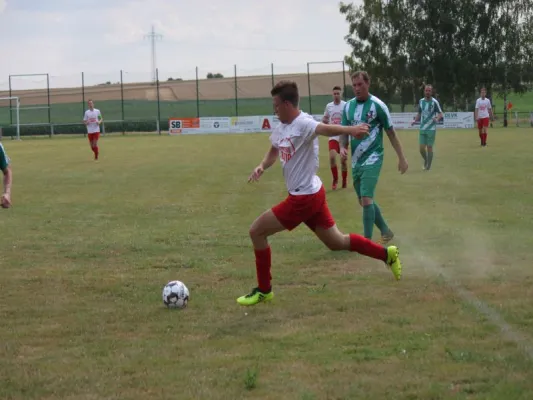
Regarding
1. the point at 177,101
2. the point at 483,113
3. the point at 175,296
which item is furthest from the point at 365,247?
the point at 177,101

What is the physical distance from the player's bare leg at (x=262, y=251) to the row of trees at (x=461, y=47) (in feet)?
161

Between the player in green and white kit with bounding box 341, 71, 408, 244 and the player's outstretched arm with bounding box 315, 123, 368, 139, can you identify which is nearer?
the player's outstretched arm with bounding box 315, 123, 368, 139

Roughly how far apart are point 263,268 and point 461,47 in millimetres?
50352

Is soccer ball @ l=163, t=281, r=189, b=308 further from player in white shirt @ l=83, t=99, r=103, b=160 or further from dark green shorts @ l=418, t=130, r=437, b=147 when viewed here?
player in white shirt @ l=83, t=99, r=103, b=160

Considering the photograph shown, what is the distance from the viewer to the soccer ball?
6.74 m

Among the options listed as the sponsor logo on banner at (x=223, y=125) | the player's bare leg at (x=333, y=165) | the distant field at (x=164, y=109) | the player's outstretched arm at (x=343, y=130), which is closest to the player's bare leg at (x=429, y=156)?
the player's bare leg at (x=333, y=165)

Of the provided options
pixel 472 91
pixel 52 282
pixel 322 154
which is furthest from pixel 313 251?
pixel 472 91

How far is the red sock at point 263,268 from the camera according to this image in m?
6.82

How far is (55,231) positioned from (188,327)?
589 cm

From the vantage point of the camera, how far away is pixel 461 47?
54250mm

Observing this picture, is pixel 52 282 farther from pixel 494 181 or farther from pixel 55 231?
pixel 494 181

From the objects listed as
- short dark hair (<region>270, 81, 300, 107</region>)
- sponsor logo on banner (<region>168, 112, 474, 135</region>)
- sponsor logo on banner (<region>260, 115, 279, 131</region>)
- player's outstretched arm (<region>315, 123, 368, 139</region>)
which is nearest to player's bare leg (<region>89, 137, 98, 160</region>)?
short dark hair (<region>270, 81, 300, 107</region>)

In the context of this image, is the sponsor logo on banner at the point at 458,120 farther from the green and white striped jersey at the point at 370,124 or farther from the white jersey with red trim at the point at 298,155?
the white jersey with red trim at the point at 298,155

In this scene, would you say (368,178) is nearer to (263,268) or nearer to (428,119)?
(263,268)
